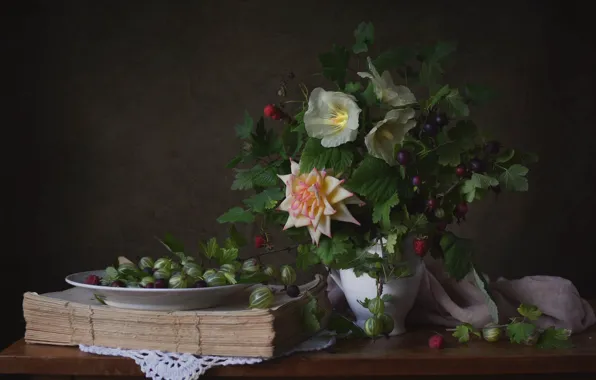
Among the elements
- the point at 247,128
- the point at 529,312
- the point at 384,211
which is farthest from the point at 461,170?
the point at 247,128

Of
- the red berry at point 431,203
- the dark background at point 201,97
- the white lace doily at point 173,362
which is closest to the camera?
the white lace doily at point 173,362

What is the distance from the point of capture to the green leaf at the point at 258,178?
1105 millimetres

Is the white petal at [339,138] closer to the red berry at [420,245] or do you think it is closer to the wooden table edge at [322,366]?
the red berry at [420,245]

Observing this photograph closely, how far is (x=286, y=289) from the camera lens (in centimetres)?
111

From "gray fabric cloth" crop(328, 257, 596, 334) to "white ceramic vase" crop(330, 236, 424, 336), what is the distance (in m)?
0.08

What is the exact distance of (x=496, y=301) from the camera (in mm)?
1147

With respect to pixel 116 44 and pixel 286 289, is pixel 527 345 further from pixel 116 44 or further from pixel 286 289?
pixel 116 44

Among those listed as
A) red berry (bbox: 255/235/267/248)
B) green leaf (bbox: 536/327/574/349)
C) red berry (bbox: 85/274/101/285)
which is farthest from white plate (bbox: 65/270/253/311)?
green leaf (bbox: 536/327/574/349)

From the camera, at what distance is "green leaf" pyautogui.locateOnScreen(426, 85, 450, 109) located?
1038 mm

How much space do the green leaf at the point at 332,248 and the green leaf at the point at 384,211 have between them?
0.06 metres

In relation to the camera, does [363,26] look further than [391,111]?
Yes

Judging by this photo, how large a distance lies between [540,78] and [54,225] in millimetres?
1142

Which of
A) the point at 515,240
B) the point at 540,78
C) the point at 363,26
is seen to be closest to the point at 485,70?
the point at 540,78

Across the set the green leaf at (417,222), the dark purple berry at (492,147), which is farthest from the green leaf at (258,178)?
the dark purple berry at (492,147)
